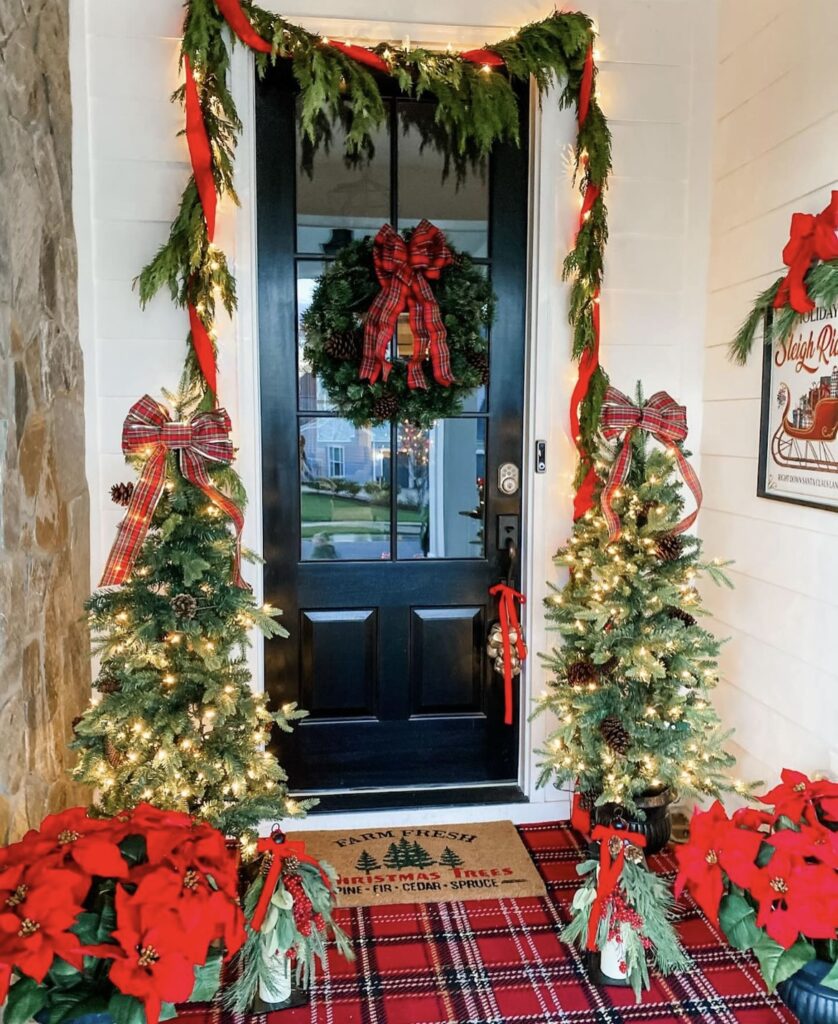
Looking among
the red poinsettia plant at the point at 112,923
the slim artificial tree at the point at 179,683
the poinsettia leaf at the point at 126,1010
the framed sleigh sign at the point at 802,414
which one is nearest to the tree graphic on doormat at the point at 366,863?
the slim artificial tree at the point at 179,683

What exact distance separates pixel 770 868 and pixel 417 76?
7.81 feet

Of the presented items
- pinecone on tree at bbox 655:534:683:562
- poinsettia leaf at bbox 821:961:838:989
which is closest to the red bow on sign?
pinecone on tree at bbox 655:534:683:562

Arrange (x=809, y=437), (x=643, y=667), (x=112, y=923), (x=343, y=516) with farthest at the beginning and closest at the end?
1. (x=343, y=516)
2. (x=643, y=667)
3. (x=809, y=437)
4. (x=112, y=923)

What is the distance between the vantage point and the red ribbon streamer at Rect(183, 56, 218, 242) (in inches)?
90.0

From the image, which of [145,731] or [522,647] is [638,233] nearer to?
[522,647]

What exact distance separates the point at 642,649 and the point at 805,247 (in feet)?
3.69

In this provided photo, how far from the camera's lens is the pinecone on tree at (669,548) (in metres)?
2.32

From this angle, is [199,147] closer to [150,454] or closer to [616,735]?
[150,454]

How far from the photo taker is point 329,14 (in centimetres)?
246

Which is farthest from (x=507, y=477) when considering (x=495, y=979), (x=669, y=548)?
(x=495, y=979)

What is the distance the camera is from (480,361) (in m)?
2.66

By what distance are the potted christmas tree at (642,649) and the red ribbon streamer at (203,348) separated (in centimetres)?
116

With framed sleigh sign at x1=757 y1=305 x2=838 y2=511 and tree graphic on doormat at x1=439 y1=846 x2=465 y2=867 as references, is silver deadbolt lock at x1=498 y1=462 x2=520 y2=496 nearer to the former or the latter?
framed sleigh sign at x1=757 y1=305 x2=838 y2=511

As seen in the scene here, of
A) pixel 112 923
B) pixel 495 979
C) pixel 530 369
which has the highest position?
pixel 530 369
